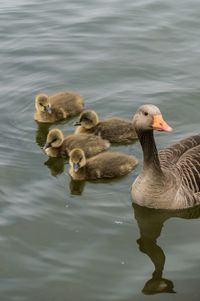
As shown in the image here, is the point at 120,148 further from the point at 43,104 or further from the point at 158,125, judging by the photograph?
the point at 158,125

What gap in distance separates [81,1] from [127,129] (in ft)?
20.6

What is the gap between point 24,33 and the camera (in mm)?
12578

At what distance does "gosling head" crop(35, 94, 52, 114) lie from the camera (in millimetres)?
9062

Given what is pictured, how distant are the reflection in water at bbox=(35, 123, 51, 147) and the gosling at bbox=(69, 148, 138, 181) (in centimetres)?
108

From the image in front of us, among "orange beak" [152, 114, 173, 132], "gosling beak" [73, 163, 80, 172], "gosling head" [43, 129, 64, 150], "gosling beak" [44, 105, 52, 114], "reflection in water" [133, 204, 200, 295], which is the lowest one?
"reflection in water" [133, 204, 200, 295]

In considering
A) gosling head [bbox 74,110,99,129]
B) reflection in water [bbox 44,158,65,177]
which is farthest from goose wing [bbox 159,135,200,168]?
reflection in water [bbox 44,158,65,177]

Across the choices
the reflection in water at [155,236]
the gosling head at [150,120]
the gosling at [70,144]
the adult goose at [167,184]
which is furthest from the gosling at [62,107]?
the gosling head at [150,120]

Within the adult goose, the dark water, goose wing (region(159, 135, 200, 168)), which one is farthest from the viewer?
goose wing (region(159, 135, 200, 168))

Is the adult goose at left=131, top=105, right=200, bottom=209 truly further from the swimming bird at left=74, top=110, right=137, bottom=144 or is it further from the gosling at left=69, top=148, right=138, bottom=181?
the swimming bird at left=74, top=110, right=137, bottom=144

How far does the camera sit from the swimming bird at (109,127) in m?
8.49

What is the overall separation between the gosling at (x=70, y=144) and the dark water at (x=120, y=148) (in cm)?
18

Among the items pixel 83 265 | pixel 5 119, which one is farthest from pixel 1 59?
pixel 83 265

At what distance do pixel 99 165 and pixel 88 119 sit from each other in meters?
0.96

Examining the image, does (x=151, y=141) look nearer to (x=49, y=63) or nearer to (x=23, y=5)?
(x=49, y=63)
